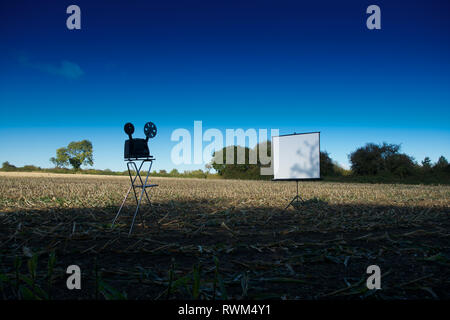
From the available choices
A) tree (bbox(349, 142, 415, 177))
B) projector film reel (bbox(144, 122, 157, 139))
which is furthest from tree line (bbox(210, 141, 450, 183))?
projector film reel (bbox(144, 122, 157, 139))

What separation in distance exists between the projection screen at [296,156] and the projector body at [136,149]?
15.7 ft

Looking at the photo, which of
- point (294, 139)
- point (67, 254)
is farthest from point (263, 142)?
point (67, 254)

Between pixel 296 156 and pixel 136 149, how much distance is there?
522 centimetres

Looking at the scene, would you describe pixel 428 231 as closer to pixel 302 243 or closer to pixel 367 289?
pixel 302 243

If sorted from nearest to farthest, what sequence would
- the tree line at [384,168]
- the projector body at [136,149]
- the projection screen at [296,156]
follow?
1. the projector body at [136,149]
2. the projection screen at [296,156]
3. the tree line at [384,168]

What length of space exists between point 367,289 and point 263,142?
37247 mm

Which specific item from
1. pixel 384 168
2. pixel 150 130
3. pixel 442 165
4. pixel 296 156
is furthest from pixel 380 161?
pixel 150 130

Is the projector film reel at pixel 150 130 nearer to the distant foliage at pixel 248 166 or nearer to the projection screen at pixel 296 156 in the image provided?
the projection screen at pixel 296 156

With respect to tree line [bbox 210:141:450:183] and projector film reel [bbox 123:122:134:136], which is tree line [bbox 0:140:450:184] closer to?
tree line [bbox 210:141:450:183]

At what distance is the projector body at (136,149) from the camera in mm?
4805

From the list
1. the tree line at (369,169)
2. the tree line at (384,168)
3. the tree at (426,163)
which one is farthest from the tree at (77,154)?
the tree at (426,163)

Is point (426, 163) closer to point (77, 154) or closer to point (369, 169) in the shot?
point (369, 169)

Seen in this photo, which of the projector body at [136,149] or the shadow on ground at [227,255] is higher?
the projector body at [136,149]

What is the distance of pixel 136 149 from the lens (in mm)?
4832
